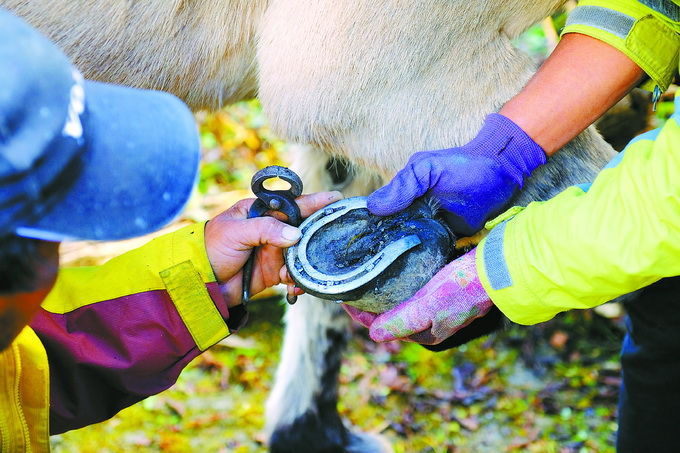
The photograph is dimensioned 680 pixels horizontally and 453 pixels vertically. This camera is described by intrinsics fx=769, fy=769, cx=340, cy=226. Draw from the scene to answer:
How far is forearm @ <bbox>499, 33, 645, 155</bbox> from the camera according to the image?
1907 mm

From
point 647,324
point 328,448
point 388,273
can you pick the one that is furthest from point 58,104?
point 328,448

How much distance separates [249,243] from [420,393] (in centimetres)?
155

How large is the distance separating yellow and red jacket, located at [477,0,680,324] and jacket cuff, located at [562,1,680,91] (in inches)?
11.4

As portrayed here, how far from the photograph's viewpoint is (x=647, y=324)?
220cm

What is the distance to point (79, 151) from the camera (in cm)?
122

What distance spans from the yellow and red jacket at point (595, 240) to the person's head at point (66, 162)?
29.3 inches

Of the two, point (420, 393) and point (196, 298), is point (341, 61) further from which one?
point (420, 393)

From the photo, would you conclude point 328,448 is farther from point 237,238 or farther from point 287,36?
point 287,36

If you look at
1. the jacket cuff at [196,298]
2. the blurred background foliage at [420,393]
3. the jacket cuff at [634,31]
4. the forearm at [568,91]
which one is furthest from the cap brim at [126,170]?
the blurred background foliage at [420,393]

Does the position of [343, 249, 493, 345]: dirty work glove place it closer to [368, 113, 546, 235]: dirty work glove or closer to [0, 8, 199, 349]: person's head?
[368, 113, 546, 235]: dirty work glove

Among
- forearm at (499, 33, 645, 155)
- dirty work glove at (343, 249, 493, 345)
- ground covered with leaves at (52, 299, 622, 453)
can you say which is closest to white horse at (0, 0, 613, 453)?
forearm at (499, 33, 645, 155)

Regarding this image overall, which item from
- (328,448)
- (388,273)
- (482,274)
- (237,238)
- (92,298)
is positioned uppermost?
(482,274)

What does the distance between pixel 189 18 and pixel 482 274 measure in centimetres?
105

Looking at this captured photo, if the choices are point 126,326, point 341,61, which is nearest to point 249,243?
point 126,326
